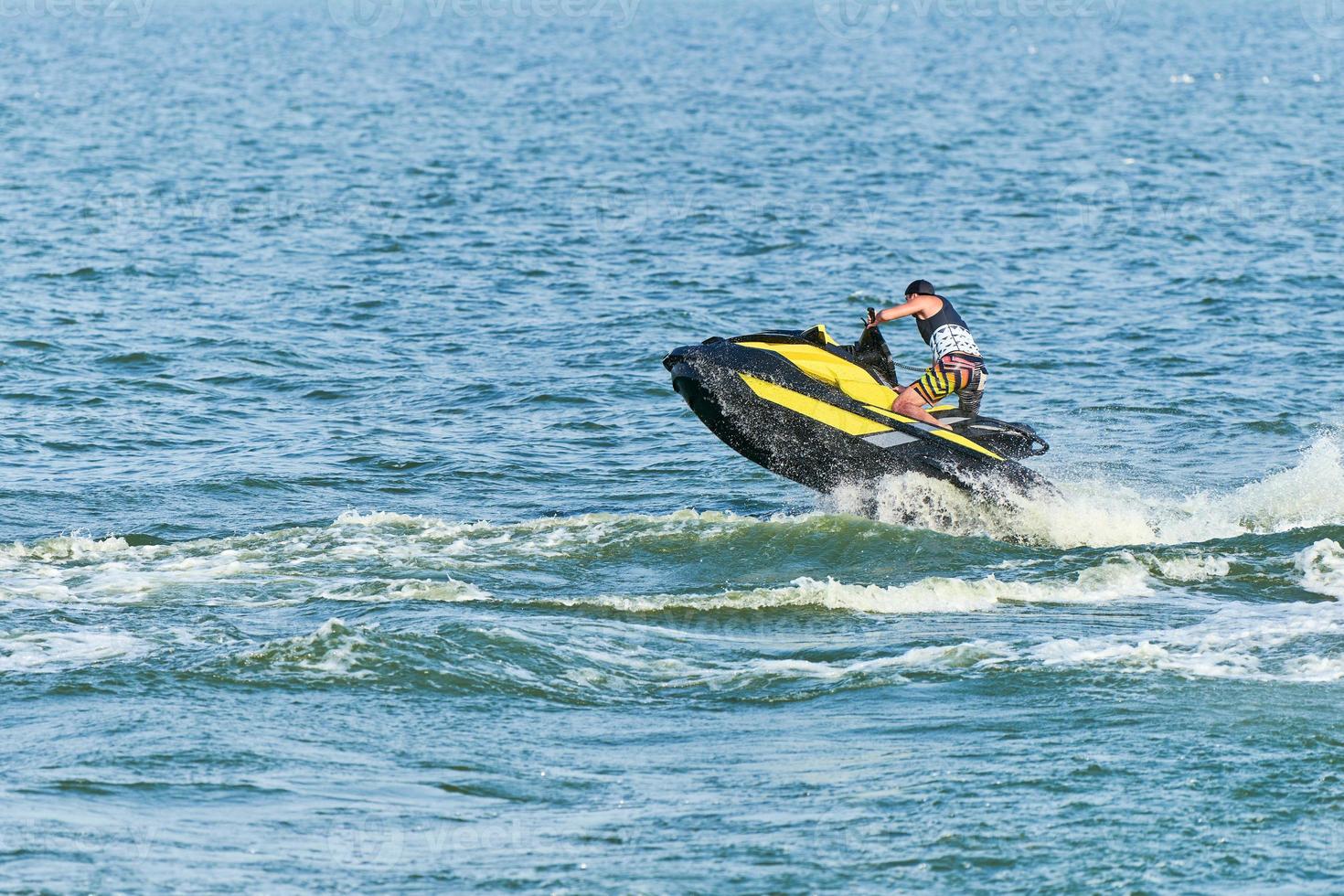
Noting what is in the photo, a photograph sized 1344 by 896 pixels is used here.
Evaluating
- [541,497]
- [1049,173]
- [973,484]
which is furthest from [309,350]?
[1049,173]

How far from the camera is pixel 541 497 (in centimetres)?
1534

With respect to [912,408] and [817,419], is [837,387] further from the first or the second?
[912,408]

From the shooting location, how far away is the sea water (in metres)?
8.06

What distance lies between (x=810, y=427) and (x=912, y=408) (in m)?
0.83

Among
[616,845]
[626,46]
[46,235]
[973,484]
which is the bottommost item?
[616,845]

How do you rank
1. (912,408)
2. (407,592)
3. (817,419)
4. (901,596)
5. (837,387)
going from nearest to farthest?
(407,592) < (901,596) < (817,419) < (837,387) < (912,408)

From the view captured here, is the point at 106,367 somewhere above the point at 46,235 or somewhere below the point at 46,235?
below

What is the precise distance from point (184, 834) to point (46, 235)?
2184cm

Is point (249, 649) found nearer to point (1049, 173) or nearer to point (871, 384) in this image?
point (871, 384)

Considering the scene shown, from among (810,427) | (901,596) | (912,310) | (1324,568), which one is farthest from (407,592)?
(1324,568)

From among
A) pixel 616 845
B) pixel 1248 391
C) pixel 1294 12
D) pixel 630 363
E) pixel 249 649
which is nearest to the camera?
pixel 616 845

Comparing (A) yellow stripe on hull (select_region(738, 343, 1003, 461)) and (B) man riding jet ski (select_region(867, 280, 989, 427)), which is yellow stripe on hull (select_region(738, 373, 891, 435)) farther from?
(B) man riding jet ski (select_region(867, 280, 989, 427))

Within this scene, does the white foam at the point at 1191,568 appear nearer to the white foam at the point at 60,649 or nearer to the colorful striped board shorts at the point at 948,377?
the colorful striped board shorts at the point at 948,377

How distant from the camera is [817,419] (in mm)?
13500
